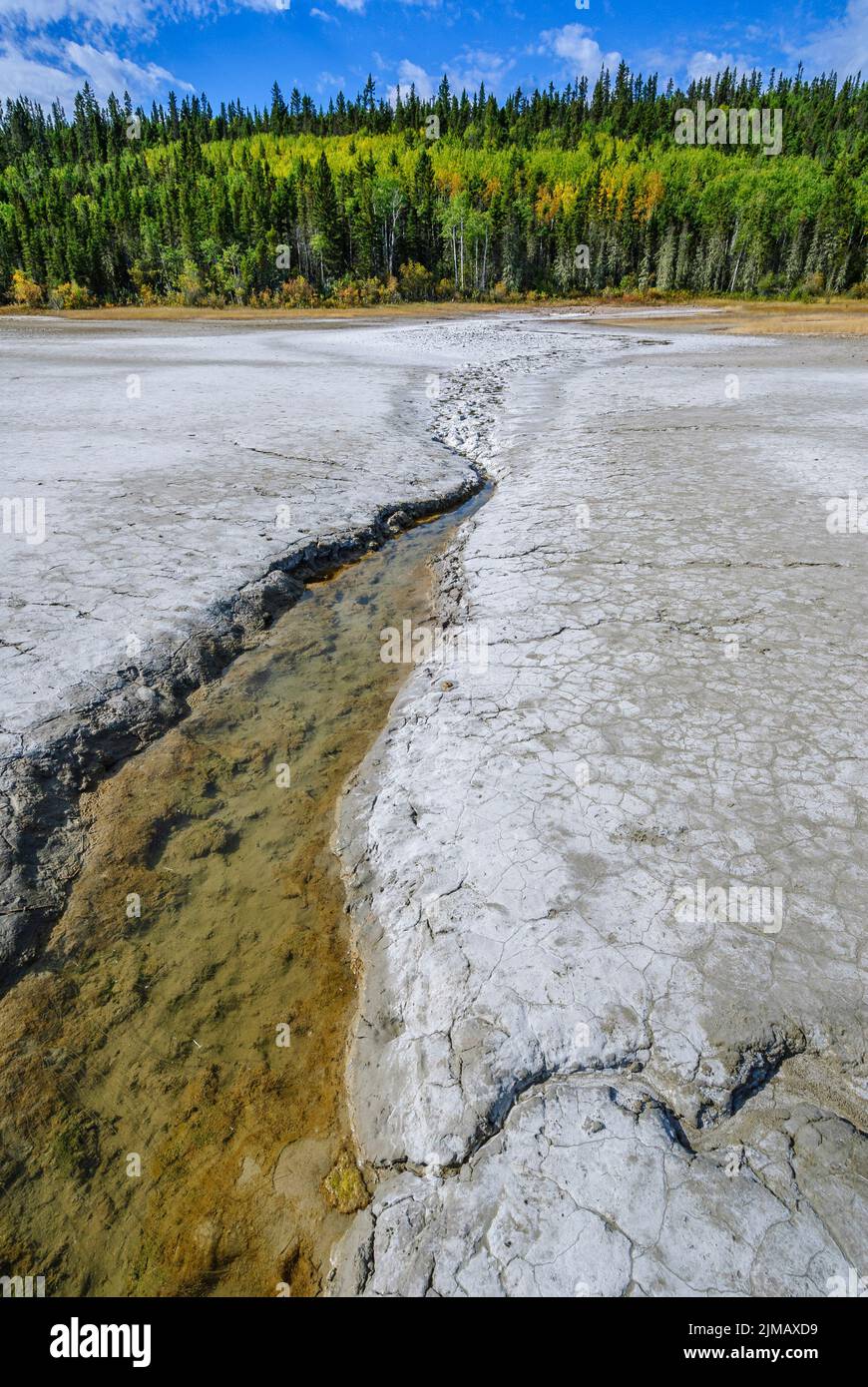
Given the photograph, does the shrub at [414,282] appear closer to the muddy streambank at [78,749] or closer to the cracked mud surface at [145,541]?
the cracked mud surface at [145,541]

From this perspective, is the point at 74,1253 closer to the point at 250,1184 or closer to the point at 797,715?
the point at 250,1184

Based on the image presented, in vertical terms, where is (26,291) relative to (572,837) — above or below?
above

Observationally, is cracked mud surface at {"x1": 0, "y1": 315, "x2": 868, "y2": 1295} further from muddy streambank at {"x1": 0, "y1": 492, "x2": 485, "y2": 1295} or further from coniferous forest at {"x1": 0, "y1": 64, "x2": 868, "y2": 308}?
coniferous forest at {"x1": 0, "y1": 64, "x2": 868, "y2": 308}

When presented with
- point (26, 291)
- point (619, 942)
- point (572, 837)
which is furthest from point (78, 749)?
point (26, 291)

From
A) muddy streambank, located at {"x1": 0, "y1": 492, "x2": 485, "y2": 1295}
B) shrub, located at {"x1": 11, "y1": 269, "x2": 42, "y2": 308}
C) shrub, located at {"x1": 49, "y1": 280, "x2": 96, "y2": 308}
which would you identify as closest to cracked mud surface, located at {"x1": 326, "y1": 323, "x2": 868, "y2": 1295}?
muddy streambank, located at {"x1": 0, "y1": 492, "x2": 485, "y2": 1295}

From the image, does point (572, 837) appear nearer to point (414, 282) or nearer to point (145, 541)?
point (145, 541)

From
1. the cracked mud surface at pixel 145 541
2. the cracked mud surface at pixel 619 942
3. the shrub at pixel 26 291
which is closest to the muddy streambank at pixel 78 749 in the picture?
the cracked mud surface at pixel 145 541

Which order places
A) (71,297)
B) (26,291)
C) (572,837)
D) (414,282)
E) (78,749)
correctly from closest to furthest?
1. (572,837)
2. (78,749)
3. (71,297)
4. (414,282)
5. (26,291)
